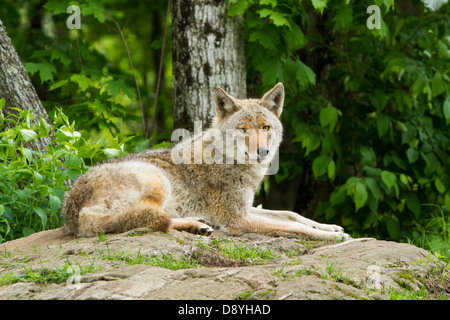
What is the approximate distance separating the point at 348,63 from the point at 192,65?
8.38 feet

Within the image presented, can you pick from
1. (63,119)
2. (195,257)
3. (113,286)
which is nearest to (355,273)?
A: (195,257)

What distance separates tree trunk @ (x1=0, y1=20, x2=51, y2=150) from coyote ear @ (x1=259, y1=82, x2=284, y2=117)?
2622mm

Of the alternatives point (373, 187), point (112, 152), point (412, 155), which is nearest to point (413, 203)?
point (412, 155)

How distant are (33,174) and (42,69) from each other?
258 centimetres

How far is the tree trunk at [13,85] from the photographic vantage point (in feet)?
20.0

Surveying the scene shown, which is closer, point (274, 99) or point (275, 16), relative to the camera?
→ point (274, 99)

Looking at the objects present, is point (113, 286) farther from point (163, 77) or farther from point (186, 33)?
point (163, 77)

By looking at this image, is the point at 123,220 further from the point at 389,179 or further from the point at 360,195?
the point at 389,179

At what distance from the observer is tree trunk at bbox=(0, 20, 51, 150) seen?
610 cm

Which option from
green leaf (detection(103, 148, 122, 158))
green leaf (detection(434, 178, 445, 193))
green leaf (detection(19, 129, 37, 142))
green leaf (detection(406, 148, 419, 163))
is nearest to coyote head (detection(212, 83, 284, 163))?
green leaf (detection(103, 148, 122, 158))

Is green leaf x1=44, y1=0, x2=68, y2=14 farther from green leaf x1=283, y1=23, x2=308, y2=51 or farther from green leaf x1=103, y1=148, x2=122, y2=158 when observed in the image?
green leaf x1=283, y1=23, x2=308, y2=51

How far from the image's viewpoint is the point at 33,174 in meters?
5.14

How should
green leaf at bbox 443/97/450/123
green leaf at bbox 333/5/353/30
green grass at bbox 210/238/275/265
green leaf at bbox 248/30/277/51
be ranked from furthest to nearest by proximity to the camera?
1. green leaf at bbox 443/97/450/123
2. green leaf at bbox 333/5/353/30
3. green leaf at bbox 248/30/277/51
4. green grass at bbox 210/238/275/265

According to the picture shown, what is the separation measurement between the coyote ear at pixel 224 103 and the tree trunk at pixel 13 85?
2127 mm
